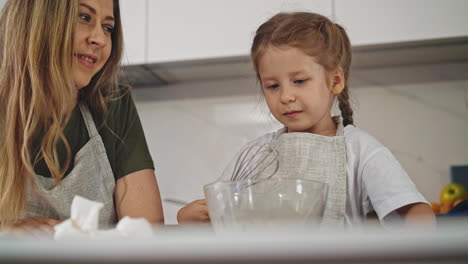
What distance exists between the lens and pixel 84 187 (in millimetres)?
998

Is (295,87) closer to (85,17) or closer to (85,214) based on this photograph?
(85,17)

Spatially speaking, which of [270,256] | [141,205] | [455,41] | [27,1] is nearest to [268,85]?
[141,205]

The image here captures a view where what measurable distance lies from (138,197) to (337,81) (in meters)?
0.50

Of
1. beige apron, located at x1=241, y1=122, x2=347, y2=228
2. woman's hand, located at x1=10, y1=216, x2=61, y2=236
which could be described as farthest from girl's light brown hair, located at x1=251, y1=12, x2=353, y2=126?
woman's hand, located at x1=10, y1=216, x2=61, y2=236

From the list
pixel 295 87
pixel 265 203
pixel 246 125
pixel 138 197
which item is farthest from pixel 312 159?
pixel 246 125

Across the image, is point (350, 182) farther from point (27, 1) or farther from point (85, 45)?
point (27, 1)

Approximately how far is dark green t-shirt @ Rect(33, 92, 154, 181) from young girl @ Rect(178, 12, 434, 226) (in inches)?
8.2

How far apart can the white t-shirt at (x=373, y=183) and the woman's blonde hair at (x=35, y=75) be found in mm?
539

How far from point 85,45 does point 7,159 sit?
0.95ft

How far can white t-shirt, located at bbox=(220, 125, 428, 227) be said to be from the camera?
0.80 meters

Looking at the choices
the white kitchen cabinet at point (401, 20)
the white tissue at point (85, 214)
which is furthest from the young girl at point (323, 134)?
the white kitchen cabinet at point (401, 20)

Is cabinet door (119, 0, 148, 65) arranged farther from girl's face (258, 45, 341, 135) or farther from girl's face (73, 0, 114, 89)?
girl's face (258, 45, 341, 135)

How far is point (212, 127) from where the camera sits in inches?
77.5

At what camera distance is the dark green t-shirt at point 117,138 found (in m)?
1.05
